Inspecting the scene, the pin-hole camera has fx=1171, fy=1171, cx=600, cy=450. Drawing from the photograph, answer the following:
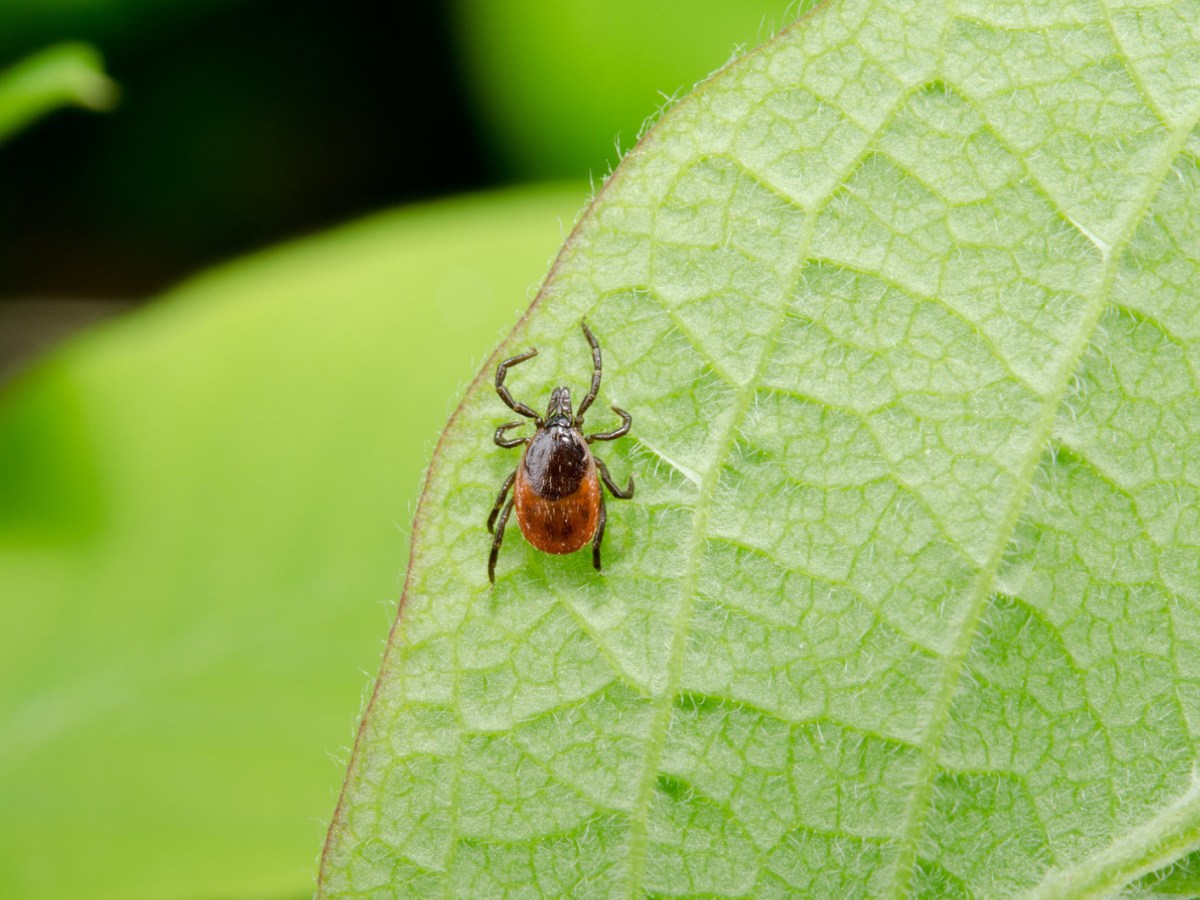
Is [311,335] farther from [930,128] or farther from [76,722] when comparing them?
[930,128]

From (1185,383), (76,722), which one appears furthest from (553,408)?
(76,722)

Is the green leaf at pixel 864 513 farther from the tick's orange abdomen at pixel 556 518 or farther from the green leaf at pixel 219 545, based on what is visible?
the green leaf at pixel 219 545

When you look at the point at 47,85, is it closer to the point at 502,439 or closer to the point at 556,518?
the point at 502,439

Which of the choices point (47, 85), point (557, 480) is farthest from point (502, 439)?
point (47, 85)

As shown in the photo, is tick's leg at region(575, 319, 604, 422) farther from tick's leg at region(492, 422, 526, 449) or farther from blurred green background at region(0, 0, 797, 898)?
blurred green background at region(0, 0, 797, 898)

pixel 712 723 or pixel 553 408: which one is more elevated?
pixel 553 408

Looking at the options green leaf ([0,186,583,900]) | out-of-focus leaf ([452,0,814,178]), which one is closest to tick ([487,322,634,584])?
green leaf ([0,186,583,900])

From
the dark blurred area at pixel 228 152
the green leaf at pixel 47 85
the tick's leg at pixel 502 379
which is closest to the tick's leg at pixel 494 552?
the tick's leg at pixel 502 379
